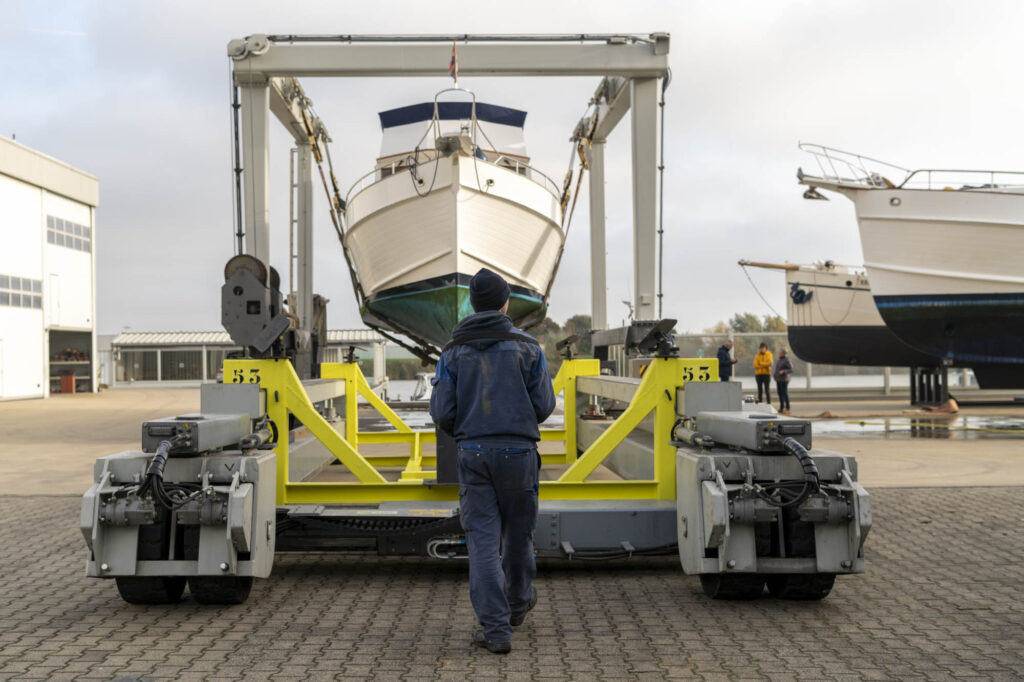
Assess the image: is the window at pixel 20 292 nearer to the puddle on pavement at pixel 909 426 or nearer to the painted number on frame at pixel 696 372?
the puddle on pavement at pixel 909 426

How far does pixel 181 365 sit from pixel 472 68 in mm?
33603

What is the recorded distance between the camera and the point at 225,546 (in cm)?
388

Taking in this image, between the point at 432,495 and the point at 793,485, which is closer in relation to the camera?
the point at 793,485

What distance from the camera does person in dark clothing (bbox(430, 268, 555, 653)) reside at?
3.45 meters

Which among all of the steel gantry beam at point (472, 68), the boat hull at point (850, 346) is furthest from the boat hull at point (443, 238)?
the boat hull at point (850, 346)

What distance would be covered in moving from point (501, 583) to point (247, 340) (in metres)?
2.70

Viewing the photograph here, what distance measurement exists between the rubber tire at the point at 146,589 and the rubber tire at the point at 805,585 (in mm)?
2871

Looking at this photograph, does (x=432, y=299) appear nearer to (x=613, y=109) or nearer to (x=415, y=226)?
(x=415, y=226)

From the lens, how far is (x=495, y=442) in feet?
11.4

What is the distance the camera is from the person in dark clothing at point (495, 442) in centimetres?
345

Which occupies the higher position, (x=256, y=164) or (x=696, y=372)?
(x=256, y=164)

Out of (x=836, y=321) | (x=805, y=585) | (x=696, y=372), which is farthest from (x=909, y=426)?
(x=805, y=585)

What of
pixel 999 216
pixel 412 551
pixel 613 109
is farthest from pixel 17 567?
pixel 999 216

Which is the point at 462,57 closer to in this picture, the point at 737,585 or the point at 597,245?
the point at 597,245
